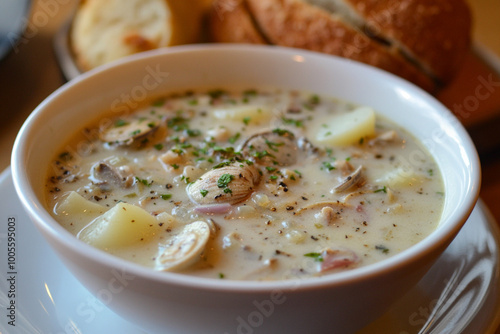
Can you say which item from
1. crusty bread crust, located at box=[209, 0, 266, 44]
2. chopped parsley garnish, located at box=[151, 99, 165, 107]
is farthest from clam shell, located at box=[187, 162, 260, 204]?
crusty bread crust, located at box=[209, 0, 266, 44]

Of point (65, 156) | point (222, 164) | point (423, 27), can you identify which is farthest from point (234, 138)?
point (423, 27)

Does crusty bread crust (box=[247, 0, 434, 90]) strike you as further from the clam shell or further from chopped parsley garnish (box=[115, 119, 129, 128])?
the clam shell

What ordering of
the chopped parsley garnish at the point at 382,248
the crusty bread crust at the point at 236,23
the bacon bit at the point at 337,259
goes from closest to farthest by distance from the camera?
the bacon bit at the point at 337,259 < the chopped parsley garnish at the point at 382,248 < the crusty bread crust at the point at 236,23

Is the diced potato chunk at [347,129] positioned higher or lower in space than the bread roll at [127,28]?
lower

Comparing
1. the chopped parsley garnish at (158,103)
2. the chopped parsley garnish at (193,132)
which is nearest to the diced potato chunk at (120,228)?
the chopped parsley garnish at (193,132)

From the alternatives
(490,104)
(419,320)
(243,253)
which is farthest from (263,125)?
(490,104)

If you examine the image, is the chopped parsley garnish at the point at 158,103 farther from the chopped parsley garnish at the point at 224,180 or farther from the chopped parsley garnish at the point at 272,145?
the chopped parsley garnish at the point at 224,180

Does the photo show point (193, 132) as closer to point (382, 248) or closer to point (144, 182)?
point (144, 182)
